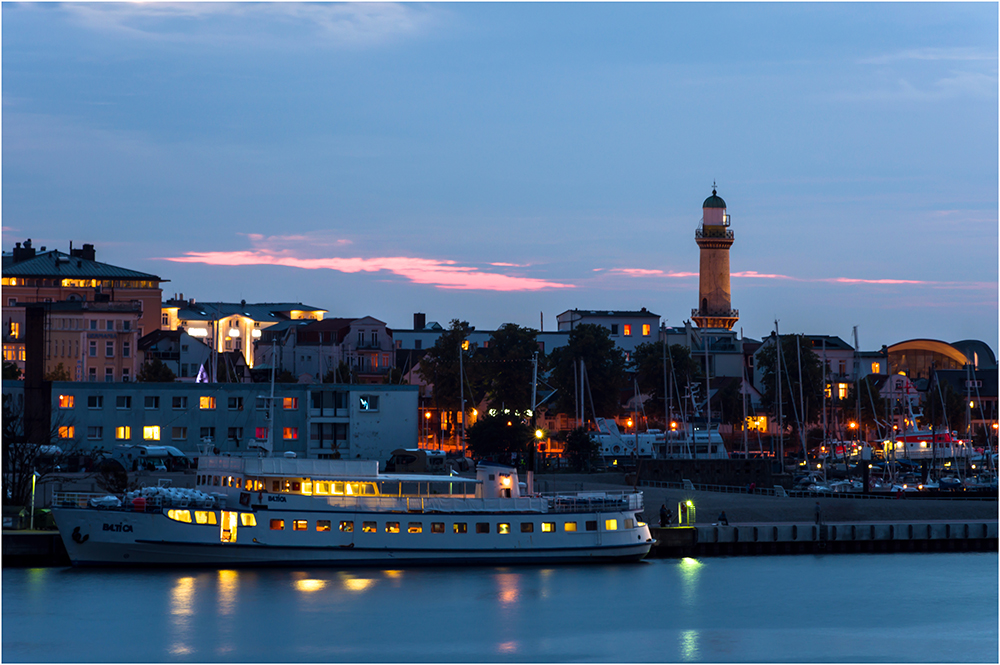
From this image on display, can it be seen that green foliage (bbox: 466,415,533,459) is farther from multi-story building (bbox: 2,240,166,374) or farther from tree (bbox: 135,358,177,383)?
multi-story building (bbox: 2,240,166,374)

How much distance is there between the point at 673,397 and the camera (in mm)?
115875

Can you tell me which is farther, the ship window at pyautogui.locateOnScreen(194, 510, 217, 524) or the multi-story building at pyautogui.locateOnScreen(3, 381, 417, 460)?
the multi-story building at pyautogui.locateOnScreen(3, 381, 417, 460)

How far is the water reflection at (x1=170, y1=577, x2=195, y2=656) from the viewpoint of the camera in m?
40.6

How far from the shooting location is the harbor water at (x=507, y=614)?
134ft

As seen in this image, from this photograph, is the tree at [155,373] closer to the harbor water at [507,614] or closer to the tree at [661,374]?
the tree at [661,374]

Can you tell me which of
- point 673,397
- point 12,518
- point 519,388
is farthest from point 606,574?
point 673,397

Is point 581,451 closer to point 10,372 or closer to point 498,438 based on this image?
point 498,438

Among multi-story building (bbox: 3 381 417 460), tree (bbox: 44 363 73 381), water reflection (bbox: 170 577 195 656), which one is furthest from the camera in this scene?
tree (bbox: 44 363 73 381)

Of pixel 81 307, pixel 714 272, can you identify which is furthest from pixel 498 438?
pixel 714 272

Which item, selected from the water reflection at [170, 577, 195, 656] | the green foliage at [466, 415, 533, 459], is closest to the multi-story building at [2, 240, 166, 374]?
the green foliage at [466, 415, 533, 459]

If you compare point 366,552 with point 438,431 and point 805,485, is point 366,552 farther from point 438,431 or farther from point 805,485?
point 438,431

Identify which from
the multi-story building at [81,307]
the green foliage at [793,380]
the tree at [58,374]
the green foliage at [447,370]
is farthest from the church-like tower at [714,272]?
the tree at [58,374]

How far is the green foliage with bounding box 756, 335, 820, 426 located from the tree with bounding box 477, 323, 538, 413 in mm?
21202

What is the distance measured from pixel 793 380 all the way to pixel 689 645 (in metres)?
72.7
